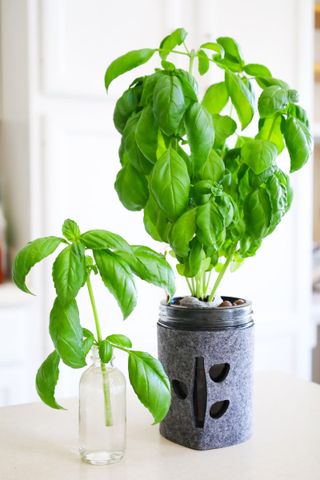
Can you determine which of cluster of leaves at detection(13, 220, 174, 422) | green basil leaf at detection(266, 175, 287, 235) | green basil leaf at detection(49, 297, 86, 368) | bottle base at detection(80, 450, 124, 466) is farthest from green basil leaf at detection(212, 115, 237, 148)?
bottle base at detection(80, 450, 124, 466)

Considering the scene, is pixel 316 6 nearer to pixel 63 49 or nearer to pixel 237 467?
pixel 63 49

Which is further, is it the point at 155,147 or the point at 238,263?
the point at 238,263

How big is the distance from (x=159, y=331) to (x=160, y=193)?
0.22 m

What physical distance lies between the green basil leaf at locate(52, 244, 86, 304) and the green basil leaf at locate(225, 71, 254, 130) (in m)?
0.33

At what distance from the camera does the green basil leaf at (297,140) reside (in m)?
0.89

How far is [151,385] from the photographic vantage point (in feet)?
2.64

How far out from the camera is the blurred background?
2.05m

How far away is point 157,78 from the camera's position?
2.83 ft

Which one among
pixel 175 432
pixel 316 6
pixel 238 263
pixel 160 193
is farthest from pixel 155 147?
pixel 316 6

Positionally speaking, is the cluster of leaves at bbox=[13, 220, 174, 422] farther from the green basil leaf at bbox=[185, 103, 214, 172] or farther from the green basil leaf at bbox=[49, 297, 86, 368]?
the green basil leaf at bbox=[185, 103, 214, 172]

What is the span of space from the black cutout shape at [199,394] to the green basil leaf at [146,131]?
11.6 inches

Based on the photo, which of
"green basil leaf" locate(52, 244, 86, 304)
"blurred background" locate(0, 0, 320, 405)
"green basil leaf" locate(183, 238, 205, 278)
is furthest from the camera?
"blurred background" locate(0, 0, 320, 405)

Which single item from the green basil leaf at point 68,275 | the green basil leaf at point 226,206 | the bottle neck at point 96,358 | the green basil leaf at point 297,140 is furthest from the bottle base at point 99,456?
the green basil leaf at point 297,140

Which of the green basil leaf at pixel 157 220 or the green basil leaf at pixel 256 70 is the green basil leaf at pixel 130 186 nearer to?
the green basil leaf at pixel 157 220
